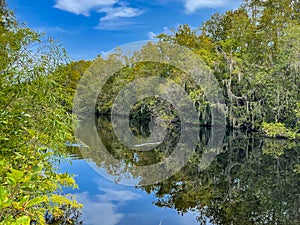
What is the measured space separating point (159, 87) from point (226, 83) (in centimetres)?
519

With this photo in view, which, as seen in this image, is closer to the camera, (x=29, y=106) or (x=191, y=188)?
(x=29, y=106)

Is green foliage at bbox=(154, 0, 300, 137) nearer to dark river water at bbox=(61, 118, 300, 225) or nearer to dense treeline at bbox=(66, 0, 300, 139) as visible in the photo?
dense treeline at bbox=(66, 0, 300, 139)

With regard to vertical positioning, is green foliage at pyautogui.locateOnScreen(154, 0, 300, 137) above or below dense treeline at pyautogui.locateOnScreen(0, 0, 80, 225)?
above

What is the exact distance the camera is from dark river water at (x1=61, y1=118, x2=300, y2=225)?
5.37 m

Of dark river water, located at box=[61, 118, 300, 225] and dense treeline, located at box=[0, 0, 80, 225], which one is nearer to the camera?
dense treeline, located at box=[0, 0, 80, 225]

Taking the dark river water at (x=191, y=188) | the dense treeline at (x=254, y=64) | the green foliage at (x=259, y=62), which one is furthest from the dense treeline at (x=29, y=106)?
the green foliage at (x=259, y=62)

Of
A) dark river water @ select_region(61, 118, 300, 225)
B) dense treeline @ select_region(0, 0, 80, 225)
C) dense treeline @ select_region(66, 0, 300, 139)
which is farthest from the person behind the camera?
dense treeline @ select_region(66, 0, 300, 139)

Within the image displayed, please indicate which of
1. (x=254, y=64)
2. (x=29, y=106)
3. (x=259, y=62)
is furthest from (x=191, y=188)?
(x=259, y=62)

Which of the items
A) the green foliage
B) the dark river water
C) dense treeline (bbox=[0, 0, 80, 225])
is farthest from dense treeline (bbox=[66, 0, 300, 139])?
dense treeline (bbox=[0, 0, 80, 225])

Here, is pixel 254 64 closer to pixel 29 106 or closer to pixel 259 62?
pixel 259 62

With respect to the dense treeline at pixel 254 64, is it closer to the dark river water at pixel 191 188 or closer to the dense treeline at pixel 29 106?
the dark river water at pixel 191 188

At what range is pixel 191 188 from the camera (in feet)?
23.0

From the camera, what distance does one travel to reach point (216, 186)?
23.6ft

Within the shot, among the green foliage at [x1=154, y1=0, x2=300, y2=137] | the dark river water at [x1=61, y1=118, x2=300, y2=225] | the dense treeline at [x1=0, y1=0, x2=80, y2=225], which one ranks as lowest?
the dark river water at [x1=61, y1=118, x2=300, y2=225]
